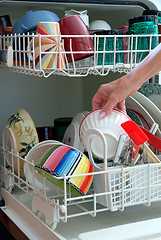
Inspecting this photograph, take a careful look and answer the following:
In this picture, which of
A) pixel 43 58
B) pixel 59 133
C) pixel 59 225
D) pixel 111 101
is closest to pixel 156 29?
pixel 111 101

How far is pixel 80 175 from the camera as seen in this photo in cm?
84

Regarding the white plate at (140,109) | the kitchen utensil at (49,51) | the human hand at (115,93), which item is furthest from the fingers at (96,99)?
the kitchen utensil at (49,51)

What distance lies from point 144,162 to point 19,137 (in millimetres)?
396

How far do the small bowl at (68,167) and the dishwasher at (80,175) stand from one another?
2cm

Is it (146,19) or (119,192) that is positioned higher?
(146,19)

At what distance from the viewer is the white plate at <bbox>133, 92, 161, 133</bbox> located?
1.19 meters

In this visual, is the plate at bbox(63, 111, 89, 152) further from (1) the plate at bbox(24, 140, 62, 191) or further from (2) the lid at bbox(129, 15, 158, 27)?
(2) the lid at bbox(129, 15, 158, 27)

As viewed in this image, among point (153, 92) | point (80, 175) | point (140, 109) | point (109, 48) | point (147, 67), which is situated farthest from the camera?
point (153, 92)

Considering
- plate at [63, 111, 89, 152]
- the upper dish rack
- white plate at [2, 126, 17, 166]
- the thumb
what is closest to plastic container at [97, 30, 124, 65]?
the upper dish rack

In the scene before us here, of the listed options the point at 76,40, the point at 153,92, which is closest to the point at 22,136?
the point at 76,40

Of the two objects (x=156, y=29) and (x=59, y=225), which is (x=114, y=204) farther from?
(x=156, y=29)

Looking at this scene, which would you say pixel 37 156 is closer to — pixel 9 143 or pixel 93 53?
pixel 9 143

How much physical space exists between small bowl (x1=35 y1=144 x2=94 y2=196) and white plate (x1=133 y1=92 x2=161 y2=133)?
347 mm

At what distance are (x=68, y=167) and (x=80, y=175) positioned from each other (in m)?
0.05
